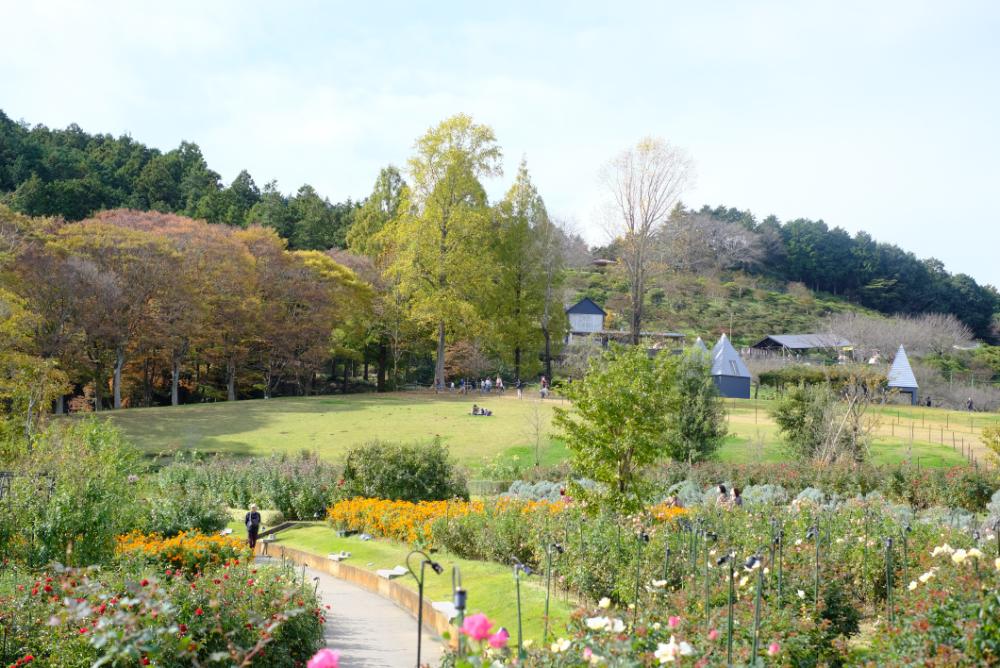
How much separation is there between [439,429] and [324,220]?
113 feet

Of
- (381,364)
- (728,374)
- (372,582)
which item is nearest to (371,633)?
(372,582)

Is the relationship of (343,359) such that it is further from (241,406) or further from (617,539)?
(617,539)

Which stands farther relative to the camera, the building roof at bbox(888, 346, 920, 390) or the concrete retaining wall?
the building roof at bbox(888, 346, 920, 390)

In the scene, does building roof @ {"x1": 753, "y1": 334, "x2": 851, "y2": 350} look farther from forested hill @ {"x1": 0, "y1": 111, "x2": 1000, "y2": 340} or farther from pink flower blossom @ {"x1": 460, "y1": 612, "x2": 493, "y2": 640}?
pink flower blossom @ {"x1": 460, "y1": 612, "x2": 493, "y2": 640}

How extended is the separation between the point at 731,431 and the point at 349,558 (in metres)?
18.4

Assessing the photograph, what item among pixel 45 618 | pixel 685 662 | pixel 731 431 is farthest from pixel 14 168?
pixel 685 662

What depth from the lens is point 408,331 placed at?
142 feet

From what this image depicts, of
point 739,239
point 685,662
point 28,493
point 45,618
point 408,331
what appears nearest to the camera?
point 685,662

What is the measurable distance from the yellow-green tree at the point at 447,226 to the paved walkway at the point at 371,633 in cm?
2912

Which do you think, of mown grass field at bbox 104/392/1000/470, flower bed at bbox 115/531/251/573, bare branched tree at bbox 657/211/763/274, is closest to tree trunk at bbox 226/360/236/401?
mown grass field at bbox 104/392/1000/470

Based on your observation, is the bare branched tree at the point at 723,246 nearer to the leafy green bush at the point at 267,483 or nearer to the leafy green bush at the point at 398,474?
the leafy green bush at the point at 267,483

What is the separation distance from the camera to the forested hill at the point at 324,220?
53.3 metres

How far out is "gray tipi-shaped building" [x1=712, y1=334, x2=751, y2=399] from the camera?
40031 mm

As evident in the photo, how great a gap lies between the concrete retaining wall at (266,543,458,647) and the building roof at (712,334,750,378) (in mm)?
29226
